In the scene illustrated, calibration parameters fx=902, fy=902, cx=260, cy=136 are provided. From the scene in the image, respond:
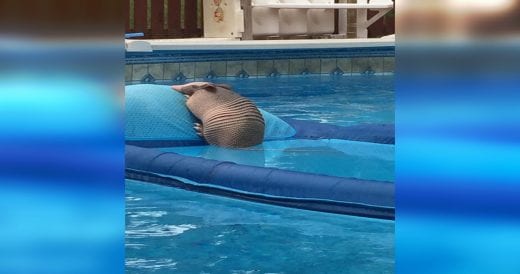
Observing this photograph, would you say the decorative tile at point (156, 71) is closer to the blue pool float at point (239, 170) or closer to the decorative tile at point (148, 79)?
the decorative tile at point (148, 79)

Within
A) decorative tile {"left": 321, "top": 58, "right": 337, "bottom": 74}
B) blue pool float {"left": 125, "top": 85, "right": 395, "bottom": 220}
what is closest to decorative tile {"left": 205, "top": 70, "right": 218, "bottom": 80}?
decorative tile {"left": 321, "top": 58, "right": 337, "bottom": 74}

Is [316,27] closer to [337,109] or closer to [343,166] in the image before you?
[337,109]

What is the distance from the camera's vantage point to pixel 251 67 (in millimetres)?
9555

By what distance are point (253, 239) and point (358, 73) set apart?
24.7 ft

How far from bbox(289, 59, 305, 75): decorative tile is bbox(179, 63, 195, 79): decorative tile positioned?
1.24 m

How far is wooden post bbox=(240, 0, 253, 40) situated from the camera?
32.0ft

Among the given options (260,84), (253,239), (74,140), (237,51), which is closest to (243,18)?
(237,51)

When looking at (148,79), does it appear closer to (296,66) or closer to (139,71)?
(139,71)

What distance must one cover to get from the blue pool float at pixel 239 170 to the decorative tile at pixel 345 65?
4851mm

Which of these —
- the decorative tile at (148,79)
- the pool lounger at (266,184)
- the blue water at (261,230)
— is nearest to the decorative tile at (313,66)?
the decorative tile at (148,79)

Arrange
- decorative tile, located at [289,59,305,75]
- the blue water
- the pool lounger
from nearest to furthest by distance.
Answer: the blue water → the pool lounger → decorative tile, located at [289,59,305,75]

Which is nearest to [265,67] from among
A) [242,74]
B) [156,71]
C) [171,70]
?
[242,74]

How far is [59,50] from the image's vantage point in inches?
28.7

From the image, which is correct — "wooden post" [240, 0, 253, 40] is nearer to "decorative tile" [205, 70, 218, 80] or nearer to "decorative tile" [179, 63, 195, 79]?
"decorative tile" [205, 70, 218, 80]
